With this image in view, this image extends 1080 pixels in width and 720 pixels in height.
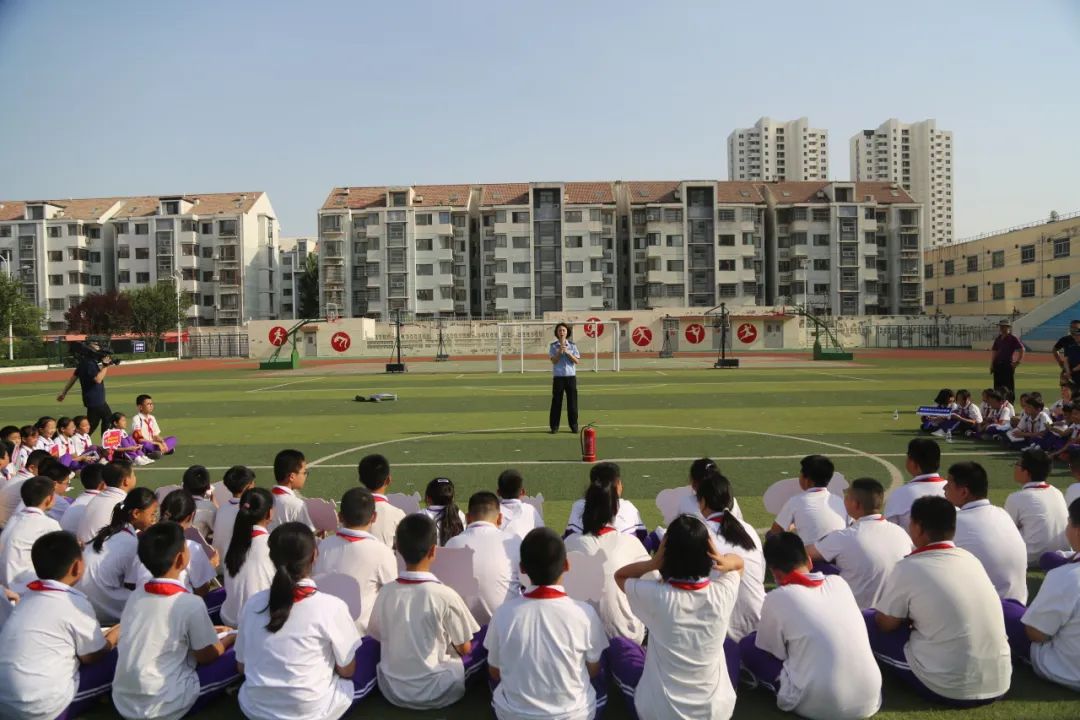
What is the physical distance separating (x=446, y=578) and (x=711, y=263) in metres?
81.2

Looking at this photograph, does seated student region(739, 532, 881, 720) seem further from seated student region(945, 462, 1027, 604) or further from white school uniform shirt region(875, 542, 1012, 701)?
seated student region(945, 462, 1027, 604)

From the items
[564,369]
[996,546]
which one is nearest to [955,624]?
[996,546]

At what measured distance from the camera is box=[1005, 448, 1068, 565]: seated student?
6824 millimetres

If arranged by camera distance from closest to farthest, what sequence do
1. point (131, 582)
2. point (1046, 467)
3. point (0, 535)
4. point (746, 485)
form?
1. point (131, 582)
2. point (0, 535)
3. point (1046, 467)
4. point (746, 485)

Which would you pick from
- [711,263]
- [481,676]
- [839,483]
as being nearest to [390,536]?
[481,676]

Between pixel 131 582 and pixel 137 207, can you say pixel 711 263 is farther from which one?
pixel 131 582

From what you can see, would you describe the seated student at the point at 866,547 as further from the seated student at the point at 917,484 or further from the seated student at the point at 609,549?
the seated student at the point at 609,549

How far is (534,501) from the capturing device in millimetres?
7305

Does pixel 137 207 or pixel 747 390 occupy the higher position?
pixel 137 207

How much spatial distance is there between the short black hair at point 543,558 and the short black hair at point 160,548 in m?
1.94

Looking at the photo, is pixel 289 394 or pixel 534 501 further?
pixel 289 394

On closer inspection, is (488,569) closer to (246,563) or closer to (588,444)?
(246,563)

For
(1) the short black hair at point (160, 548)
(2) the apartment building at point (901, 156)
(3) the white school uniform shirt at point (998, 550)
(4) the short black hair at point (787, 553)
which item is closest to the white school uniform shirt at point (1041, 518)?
(3) the white school uniform shirt at point (998, 550)

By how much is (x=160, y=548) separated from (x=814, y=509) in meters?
4.63
